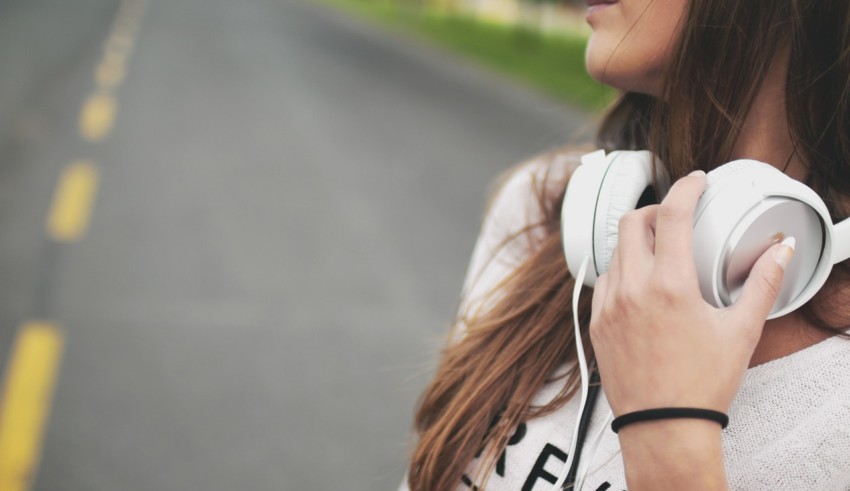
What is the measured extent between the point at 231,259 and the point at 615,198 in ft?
14.0

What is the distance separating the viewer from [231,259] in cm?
511

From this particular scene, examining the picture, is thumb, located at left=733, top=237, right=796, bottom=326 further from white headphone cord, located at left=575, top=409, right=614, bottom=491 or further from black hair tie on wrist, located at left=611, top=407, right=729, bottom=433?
white headphone cord, located at left=575, top=409, right=614, bottom=491

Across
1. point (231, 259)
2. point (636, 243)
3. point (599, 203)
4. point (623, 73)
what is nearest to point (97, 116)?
point (231, 259)

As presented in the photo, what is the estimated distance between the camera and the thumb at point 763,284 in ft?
3.08

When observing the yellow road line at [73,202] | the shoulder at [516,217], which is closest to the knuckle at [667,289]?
the shoulder at [516,217]

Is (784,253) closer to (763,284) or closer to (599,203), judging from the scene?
(763,284)

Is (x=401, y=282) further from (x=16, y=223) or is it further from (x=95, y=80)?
(x=95, y=80)

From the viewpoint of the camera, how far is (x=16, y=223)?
554cm

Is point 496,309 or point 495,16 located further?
point 495,16

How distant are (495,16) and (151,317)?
26.1 meters

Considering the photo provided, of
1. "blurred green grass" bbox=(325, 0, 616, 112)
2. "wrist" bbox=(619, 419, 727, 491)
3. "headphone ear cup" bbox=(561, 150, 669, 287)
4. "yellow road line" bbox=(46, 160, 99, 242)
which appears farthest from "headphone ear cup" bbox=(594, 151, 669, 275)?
"blurred green grass" bbox=(325, 0, 616, 112)

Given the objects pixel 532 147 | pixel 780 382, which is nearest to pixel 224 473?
pixel 780 382

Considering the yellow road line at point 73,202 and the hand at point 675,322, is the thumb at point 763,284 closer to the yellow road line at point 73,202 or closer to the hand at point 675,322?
the hand at point 675,322

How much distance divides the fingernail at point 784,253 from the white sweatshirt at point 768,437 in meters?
0.17
